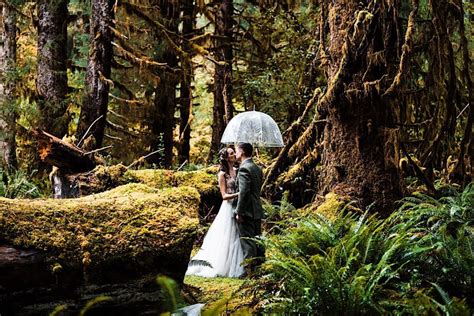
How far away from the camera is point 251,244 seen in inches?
342

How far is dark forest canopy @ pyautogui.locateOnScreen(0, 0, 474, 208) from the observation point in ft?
29.6

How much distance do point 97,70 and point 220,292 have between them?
6850 mm

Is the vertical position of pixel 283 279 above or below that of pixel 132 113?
below

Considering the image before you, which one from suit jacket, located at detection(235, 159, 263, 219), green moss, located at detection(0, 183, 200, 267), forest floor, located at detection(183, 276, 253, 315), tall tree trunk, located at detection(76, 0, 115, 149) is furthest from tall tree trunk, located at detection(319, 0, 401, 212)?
tall tree trunk, located at detection(76, 0, 115, 149)

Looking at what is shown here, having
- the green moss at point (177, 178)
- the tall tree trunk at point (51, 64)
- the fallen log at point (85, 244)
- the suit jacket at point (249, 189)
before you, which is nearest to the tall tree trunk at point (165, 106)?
the tall tree trunk at point (51, 64)

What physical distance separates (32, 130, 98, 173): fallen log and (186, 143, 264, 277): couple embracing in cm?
248

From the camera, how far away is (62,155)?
990 centimetres

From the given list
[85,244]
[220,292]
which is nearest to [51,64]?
[220,292]

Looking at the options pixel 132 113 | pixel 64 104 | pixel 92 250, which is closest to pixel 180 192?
pixel 92 250

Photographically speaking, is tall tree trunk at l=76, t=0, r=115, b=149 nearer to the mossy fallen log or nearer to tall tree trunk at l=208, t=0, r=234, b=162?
the mossy fallen log

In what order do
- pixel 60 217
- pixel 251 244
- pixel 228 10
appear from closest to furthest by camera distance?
pixel 60 217, pixel 251 244, pixel 228 10

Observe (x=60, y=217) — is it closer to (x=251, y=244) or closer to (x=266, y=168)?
(x=251, y=244)

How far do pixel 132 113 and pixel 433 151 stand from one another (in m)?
11.9

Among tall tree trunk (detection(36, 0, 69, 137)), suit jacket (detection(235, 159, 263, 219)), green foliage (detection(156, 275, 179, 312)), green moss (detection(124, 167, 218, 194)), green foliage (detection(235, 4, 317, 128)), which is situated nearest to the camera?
green foliage (detection(156, 275, 179, 312))
